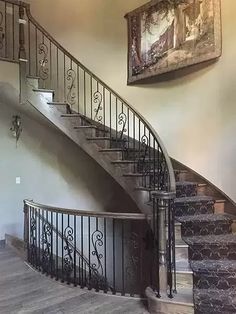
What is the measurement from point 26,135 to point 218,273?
4237 millimetres

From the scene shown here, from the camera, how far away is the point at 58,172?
6.44 meters

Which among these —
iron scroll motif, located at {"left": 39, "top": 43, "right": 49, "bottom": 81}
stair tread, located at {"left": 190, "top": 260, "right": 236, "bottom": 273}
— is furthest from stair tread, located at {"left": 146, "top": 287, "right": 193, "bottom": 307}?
iron scroll motif, located at {"left": 39, "top": 43, "right": 49, "bottom": 81}

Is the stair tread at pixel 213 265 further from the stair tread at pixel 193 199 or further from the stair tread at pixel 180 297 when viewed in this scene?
the stair tread at pixel 193 199

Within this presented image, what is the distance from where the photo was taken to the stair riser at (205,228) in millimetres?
3926

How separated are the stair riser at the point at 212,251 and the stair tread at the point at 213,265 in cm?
6

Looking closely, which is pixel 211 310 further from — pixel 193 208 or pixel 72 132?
pixel 72 132

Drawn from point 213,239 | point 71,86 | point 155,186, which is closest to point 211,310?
point 213,239

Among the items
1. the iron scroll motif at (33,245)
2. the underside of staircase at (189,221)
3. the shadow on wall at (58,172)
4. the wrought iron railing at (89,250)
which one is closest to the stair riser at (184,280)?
the underside of staircase at (189,221)

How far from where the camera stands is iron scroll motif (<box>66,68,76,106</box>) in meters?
6.25

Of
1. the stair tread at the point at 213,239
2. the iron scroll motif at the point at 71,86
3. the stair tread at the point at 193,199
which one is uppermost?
the iron scroll motif at the point at 71,86

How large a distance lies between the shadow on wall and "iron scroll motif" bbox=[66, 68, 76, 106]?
65cm

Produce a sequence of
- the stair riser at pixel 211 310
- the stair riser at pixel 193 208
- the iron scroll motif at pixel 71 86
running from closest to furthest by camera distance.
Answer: the stair riser at pixel 211 310 < the stair riser at pixel 193 208 < the iron scroll motif at pixel 71 86

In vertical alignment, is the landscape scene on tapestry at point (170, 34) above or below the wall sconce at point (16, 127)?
above

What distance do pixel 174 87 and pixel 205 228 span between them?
2330 mm
